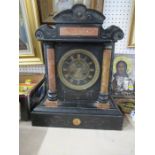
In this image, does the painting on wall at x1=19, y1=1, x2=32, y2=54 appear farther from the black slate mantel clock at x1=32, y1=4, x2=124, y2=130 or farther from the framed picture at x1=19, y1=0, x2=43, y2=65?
the black slate mantel clock at x1=32, y1=4, x2=124, y2=130

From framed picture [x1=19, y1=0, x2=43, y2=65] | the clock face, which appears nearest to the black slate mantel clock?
the clock face

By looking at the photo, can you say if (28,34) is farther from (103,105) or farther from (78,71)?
(103,105)

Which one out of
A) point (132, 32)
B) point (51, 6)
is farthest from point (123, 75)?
point (51, 6)

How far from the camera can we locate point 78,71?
829 mm

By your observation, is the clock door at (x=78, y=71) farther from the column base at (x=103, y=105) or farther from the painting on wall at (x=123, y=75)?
the painting on wall at (x=123, y=75)

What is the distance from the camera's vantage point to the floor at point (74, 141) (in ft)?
2.13

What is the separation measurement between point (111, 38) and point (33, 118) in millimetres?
502

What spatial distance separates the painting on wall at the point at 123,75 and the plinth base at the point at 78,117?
258 millimetres

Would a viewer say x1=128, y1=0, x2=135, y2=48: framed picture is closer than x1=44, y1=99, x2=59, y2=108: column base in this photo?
No

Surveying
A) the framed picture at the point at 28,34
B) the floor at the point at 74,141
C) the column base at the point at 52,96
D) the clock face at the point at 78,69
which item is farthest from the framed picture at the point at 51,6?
the floor at the point at 74,141

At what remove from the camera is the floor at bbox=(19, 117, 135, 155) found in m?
0.65

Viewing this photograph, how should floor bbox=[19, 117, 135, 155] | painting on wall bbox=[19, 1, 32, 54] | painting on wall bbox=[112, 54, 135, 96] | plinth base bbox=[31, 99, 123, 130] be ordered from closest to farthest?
floor bbox=[19, 117, 135, 155] → plinth base bbox=[31, 99, 123, 130] → painting on wall bbox=[19, 1, 32, 54] → painting on wall bbox=[112, 54, 135, 96]

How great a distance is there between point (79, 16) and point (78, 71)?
248 millimetres
